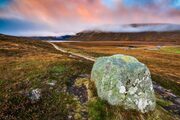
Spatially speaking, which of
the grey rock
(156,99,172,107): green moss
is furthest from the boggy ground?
the grey rock

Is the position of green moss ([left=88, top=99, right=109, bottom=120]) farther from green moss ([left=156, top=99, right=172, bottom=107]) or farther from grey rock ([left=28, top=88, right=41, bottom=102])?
green moss ([left=156, top=99, right=172, bottom=107])

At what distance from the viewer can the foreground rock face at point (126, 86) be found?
21.4 metres

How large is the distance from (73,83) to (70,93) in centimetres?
261

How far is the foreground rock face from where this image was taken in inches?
841

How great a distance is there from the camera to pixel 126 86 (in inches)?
855

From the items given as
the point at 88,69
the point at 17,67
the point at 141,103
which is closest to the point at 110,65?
the point at 141,103

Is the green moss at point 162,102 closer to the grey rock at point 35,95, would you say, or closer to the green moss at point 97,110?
the green moss at point 97,110

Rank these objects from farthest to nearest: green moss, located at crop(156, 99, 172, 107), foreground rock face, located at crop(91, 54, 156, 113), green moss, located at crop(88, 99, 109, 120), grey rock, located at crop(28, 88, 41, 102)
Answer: green moss, located at crop(156, 99, 172, 107) < grey rock, located at crop(28, 88, 41, 102) < foreground rock face, located at crop(91, 54, 156, 113) < green moss, located at crop(88, 99, 109, 120)

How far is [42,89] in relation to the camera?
78.1ft

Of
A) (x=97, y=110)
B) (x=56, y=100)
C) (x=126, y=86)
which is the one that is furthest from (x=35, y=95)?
(x=126, y=86)

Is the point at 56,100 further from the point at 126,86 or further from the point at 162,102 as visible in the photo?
the point at 162,102

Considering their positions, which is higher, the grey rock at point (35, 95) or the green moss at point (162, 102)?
the grey rock at point (35, 95)

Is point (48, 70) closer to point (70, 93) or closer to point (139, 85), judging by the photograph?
→ point (70, 93)

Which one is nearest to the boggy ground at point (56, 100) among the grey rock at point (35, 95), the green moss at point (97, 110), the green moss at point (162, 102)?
the green moss at point (97, 110)
